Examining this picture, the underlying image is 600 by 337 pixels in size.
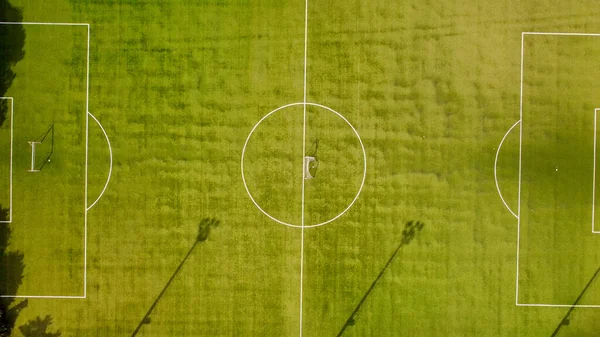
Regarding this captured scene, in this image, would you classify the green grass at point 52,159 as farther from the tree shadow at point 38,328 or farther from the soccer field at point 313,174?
the tree shadow at point 38,328

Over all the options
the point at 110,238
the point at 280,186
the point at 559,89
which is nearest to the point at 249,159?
the point at 280,186

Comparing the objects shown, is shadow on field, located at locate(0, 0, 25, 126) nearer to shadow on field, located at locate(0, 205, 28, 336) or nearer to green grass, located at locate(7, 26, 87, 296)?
green grass, located at locate(7, 26, 87, 296)

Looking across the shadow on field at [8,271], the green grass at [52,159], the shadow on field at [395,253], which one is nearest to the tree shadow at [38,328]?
the shadow on field at [8,271]

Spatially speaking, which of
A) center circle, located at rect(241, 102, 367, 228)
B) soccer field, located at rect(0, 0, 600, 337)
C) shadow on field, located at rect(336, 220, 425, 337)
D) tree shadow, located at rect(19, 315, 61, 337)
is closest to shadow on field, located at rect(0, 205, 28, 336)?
soccer field, located at rect(0, 0, 600, 337)

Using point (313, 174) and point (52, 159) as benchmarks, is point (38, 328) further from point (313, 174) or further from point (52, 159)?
point (313, 174)

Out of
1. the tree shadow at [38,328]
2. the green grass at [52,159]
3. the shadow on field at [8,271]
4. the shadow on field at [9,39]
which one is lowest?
the tree shadow at [38,328]

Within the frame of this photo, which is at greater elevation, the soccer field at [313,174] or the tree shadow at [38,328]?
the soccer field at [313,174]
